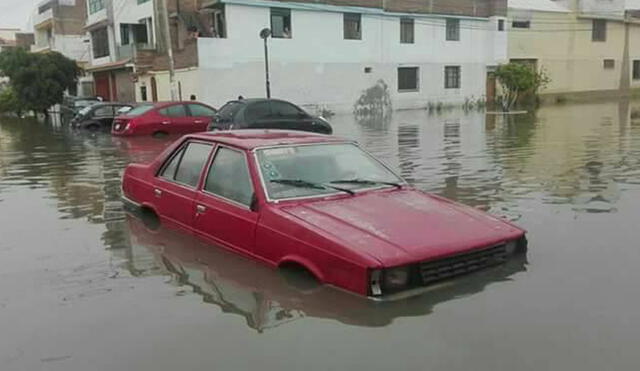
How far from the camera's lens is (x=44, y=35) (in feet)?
188

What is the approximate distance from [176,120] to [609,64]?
3809 centimetres

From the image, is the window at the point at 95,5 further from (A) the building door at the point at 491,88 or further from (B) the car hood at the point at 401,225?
(B) the car hood at the point at 401,225

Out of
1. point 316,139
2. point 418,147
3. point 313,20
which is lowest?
point 418,147

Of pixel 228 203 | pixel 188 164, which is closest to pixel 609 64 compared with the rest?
pixel 188 164

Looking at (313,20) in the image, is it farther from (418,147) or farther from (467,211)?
(467,211)

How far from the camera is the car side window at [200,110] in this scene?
21.6 m

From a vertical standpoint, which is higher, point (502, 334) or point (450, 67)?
point (450, 67)

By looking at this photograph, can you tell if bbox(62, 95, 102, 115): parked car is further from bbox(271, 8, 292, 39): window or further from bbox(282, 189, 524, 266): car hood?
bbox(282, 189, 524, 266): car hood

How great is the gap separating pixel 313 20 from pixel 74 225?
2727 cm

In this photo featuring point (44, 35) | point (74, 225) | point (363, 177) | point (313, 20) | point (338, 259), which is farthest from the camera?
point (44, 35)

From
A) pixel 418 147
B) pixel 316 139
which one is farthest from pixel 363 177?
pixel 418 147

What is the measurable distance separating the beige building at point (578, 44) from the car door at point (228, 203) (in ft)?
129

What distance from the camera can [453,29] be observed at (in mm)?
39594

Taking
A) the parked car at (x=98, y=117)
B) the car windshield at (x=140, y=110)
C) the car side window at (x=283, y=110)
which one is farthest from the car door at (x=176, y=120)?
the parked car at (x=98, y=117)
